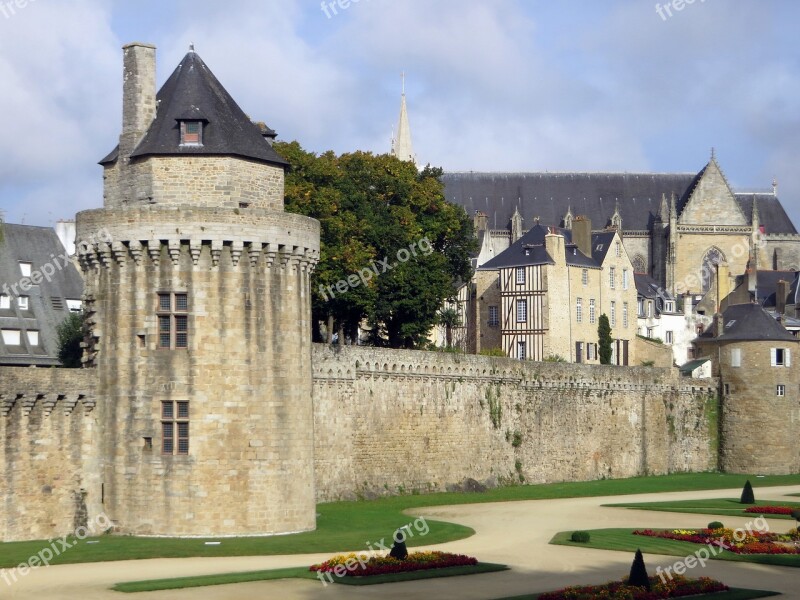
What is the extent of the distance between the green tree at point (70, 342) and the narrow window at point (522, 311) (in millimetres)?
33350

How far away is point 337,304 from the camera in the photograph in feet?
189

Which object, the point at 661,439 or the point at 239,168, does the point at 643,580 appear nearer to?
the point at 239,168

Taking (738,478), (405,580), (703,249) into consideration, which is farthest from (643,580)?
(703,249)

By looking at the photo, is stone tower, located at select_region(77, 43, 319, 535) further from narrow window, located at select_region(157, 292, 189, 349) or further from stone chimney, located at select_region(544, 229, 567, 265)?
stone chimney, located at select_region(544, 229, 567, 265)

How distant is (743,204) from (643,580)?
9448cm

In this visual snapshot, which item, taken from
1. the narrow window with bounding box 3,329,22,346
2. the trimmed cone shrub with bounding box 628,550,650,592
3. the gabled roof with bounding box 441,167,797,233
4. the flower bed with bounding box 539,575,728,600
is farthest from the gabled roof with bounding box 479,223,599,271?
the trimmed cone shrub with bounding box 628,550,650,592

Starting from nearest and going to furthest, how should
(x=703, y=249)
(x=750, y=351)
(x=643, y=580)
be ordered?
(x=643, y=580)
(x=750, y=351)
(x=703, y=249)

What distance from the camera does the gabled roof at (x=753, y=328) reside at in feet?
231

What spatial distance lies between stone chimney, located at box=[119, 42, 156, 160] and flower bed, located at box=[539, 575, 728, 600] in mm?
16029

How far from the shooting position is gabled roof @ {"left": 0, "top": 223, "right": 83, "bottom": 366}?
52844 mm

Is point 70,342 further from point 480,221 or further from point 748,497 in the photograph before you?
point 480,221

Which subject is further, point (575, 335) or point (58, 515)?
point (575, 335)

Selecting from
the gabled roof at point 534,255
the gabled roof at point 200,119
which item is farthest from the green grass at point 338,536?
the gabled roof at point 534,255

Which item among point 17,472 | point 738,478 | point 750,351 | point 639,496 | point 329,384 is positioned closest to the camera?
point 17,472
